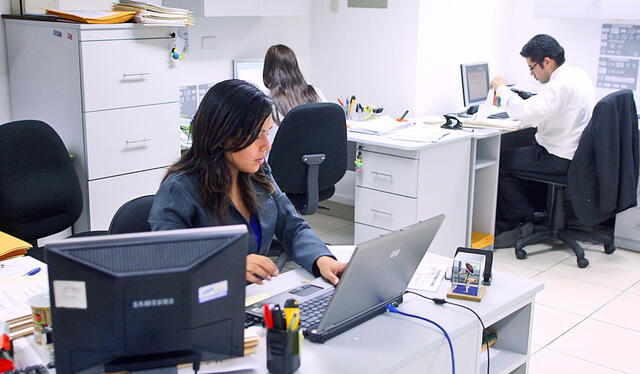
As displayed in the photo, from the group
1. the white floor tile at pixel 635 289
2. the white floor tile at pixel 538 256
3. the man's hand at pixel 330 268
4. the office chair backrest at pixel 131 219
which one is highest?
the office chair backrest at pixel 131 219

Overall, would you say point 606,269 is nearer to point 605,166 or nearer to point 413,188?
point 605,166

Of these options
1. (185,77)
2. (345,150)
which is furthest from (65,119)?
(345,150)

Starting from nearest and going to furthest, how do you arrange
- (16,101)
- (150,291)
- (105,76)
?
(150,291) < (105,76) < (16,101)

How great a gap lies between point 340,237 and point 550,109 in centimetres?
150

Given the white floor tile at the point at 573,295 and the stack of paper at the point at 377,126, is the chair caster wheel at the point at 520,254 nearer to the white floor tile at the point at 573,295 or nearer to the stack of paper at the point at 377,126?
the white floor tile at the point at 573,295

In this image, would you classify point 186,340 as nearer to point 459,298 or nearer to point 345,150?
point 459,298

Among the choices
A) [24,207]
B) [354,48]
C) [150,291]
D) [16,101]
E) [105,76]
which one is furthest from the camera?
[354,48]

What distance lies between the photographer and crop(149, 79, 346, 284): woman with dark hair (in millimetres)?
2006

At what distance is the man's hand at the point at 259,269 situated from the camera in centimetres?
195

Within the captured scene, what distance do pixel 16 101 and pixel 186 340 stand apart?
2.48 metres

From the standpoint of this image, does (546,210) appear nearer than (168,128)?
No

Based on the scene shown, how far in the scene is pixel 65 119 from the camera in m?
3.34

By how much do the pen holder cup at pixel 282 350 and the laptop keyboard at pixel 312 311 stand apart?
0.18m

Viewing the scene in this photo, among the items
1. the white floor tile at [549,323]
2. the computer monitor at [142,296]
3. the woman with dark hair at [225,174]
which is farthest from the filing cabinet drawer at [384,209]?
the computer monitor at [142,296]
